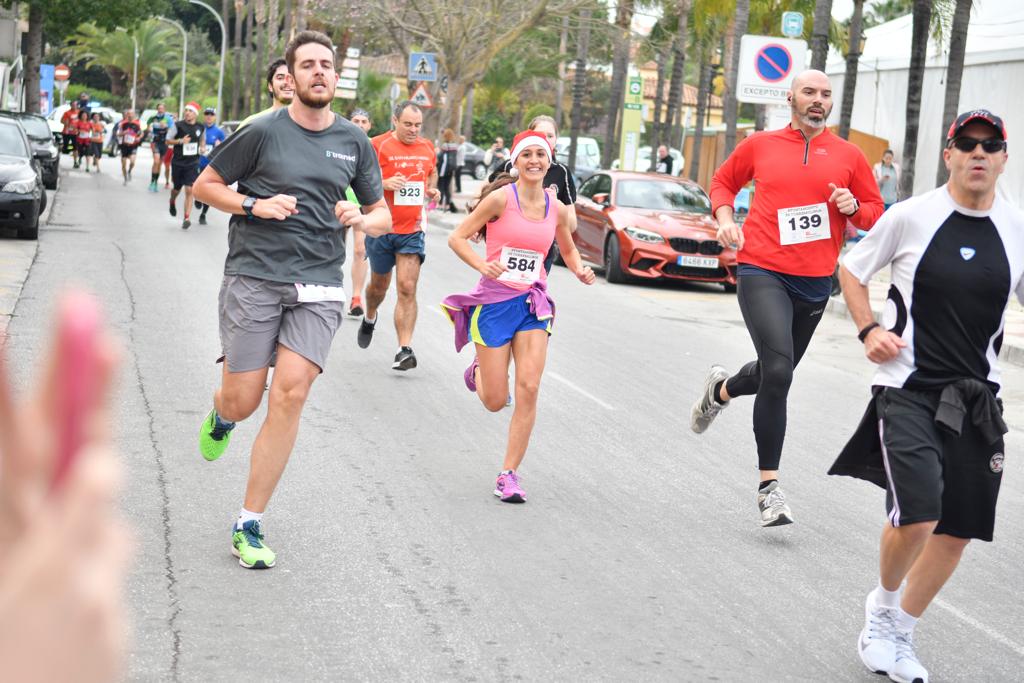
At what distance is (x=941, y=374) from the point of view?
178 inches

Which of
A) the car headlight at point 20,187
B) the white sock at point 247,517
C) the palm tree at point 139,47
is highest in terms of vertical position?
the palm tree at point 139,47

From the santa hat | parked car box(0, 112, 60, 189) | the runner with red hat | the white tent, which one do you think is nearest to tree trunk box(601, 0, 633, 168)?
the white tent

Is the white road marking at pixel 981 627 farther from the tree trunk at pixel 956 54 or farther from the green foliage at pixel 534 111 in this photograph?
the green foliage at pixel 534 111

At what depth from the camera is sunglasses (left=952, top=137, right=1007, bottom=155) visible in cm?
445

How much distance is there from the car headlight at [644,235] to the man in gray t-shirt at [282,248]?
14.4 m

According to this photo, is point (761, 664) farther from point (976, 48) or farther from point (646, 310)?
point (976, 48)

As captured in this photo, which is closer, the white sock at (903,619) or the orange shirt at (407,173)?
the white sock at (903,619)

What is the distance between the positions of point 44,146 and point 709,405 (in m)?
23.3

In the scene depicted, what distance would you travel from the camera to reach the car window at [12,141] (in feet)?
64.6

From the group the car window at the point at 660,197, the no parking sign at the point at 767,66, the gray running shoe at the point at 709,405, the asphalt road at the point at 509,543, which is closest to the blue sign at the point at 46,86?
the car window at the point at 660,197

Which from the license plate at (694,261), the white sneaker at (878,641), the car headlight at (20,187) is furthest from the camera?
the license plate at (694,261)

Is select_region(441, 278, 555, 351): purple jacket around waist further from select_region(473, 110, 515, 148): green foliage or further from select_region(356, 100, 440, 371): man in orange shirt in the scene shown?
select_region(473, 110, 515, 148): green foliage

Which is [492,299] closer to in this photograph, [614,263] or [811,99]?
[811,99]

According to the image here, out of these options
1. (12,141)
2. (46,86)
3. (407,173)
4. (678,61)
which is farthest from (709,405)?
(46,86)
